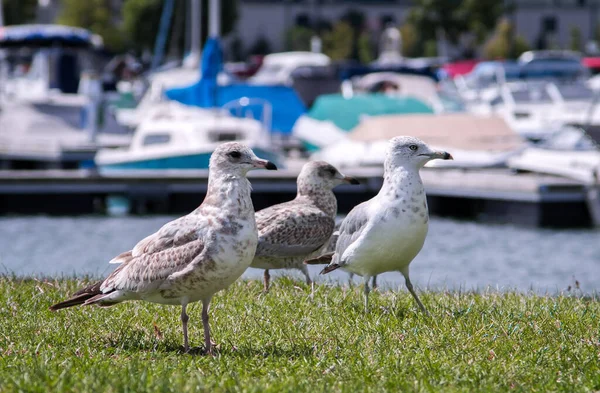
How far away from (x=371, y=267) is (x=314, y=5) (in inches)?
3971

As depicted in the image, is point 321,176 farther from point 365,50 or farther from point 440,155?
point 365,50

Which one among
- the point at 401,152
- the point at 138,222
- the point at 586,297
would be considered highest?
the point at 401,152

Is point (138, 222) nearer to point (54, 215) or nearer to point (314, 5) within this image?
point (54, 215)

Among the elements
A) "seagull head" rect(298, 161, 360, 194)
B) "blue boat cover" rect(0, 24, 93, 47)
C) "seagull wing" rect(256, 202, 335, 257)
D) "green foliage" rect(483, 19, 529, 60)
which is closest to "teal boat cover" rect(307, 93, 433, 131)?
"blue boat cover" rect(0, 24, 93, 47)

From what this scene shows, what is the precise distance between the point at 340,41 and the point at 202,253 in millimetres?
92372

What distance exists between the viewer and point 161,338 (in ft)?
25.5

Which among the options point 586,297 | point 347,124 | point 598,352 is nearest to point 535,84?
point 347,124

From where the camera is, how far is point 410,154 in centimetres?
855

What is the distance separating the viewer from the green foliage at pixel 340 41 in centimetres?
9750

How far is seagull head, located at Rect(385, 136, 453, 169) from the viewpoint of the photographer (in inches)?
336

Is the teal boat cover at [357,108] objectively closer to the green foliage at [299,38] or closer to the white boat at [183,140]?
the white boat at [183,140]

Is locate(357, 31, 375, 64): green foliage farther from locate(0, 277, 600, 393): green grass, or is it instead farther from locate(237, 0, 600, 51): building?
locate(0, 277, 600, 393): green grass

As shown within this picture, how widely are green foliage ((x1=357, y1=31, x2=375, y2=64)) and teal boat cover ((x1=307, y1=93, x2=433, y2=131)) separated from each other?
6015 centimetres

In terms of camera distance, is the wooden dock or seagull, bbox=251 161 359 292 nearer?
seagull, bbox=251 161 359 292
